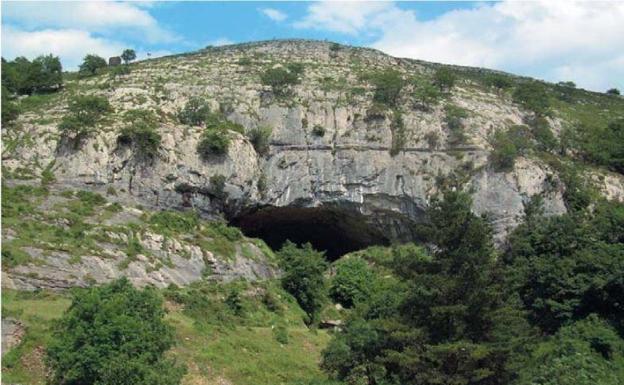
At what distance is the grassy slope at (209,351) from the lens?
29531mm

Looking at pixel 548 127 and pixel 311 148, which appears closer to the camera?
pixel 311 148

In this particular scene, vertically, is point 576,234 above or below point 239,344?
above

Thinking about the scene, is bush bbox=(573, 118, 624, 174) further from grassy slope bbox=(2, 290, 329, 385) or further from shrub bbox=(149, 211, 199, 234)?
grassy slope bbox=(2, 290, 329, 385)

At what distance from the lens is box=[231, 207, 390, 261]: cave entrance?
192 feet

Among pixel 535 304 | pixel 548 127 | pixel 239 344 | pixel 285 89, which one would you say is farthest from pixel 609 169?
pixel 239 344

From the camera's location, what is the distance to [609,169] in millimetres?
62500

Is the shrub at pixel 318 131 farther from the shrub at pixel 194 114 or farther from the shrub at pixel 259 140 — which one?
the shrub at pixel 194 114

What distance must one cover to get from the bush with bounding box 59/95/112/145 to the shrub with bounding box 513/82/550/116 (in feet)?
117

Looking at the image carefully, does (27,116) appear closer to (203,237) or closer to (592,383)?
(203,237)

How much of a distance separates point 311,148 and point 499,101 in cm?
1990

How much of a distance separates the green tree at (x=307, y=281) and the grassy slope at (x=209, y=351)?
7.50 meters

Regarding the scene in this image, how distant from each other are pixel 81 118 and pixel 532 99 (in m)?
38.0

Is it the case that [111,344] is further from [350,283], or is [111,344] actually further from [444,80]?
[444,80]

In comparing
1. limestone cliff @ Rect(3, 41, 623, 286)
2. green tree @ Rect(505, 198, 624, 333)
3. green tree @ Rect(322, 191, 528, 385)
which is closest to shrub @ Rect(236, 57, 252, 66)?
limestone cliff @ Rect(3, 41, 623, 286)
